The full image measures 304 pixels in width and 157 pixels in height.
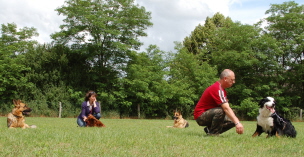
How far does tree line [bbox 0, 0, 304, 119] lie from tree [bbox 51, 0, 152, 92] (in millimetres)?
93

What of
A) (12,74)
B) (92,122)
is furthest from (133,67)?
(92,122)

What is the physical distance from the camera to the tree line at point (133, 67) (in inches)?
1114

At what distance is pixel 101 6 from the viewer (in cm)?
2950

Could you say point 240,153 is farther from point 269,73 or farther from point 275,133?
point 269,73

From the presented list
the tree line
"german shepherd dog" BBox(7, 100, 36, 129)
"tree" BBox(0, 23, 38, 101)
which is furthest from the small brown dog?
"tree" BBox(0, 23, 38, 101)

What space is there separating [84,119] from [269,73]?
82.1 ft

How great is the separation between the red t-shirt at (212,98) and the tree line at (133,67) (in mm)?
20847

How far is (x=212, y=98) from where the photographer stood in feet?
22.9

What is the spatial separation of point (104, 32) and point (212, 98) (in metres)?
22.6

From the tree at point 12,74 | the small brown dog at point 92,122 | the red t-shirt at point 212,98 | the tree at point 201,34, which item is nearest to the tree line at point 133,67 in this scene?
the tree at point 12,74

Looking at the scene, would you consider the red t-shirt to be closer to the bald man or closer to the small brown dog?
the bald man

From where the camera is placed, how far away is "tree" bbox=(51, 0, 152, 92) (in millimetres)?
28125

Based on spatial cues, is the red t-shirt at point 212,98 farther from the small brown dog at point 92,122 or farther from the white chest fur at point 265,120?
the small brown dog at point 92,122

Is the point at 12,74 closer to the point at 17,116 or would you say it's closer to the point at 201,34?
the point at 17,116
